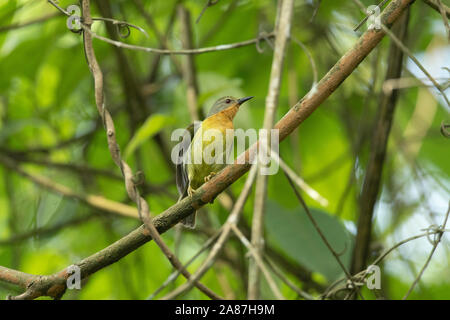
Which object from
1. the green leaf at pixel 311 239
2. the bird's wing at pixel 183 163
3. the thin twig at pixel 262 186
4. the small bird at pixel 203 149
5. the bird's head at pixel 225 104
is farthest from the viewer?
the bird's head at pixel 225 104

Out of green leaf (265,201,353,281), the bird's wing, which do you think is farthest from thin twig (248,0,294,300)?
the bird's wing

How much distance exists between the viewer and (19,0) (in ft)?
11.0

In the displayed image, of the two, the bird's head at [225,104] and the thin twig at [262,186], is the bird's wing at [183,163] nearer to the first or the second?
the bird's head at [225,104]

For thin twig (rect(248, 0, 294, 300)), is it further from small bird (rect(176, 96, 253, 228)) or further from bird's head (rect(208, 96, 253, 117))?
bird's head (rect(208, 96, 253, 117))

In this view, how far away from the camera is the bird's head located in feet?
13.5

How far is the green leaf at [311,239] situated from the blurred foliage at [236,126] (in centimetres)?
3

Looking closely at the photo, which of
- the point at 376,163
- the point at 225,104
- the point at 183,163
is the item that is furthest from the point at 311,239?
the point at 225,104

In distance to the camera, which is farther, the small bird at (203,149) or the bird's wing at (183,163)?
the bird's wing at (183,163)

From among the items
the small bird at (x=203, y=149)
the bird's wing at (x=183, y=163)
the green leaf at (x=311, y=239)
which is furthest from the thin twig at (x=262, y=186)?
the bird's wing at (x=183, y=163)

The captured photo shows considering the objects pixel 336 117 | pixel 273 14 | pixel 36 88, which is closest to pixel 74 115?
pixel 36 88

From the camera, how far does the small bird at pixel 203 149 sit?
3.83 m

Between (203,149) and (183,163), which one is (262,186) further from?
(183,163)

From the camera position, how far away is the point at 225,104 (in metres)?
4.21
